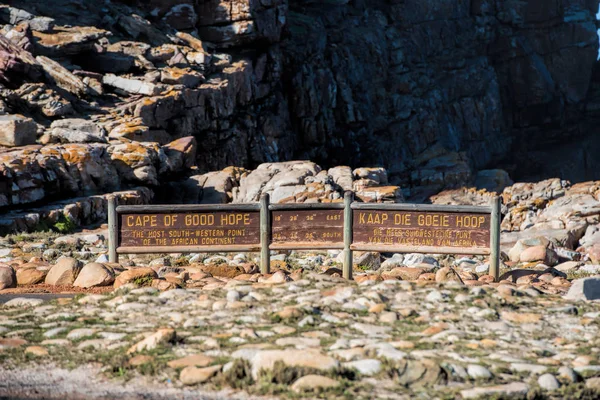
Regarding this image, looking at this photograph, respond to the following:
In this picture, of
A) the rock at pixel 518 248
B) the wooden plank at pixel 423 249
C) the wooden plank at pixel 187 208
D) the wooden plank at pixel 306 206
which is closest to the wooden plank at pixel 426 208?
the wooden plank at pixel 306 206

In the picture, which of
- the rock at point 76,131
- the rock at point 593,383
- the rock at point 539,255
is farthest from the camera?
the rock at point 76,131

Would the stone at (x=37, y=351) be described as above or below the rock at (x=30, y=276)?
below

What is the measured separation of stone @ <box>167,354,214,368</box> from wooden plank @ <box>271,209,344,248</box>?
18.3ft

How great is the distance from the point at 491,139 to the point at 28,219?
247 feet

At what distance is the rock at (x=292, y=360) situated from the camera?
7516mm

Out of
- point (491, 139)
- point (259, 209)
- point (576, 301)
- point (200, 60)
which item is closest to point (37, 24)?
point (200, 60)

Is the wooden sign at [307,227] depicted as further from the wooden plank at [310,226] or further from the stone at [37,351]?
the stone at [37,351]

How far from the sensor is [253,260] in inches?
681

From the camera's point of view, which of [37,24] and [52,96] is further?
[37,24]

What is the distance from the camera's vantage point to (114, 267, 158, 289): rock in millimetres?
12117

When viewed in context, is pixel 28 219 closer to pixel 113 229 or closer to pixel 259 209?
pixel 113 229

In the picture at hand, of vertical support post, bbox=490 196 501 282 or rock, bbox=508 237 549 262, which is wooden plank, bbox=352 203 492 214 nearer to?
vertical support post, bbox=490 196 501 282

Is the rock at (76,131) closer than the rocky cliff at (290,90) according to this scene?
Yes

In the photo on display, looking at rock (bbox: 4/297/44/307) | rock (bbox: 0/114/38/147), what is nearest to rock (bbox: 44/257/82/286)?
rock (bbox: 4/297/44/307)
